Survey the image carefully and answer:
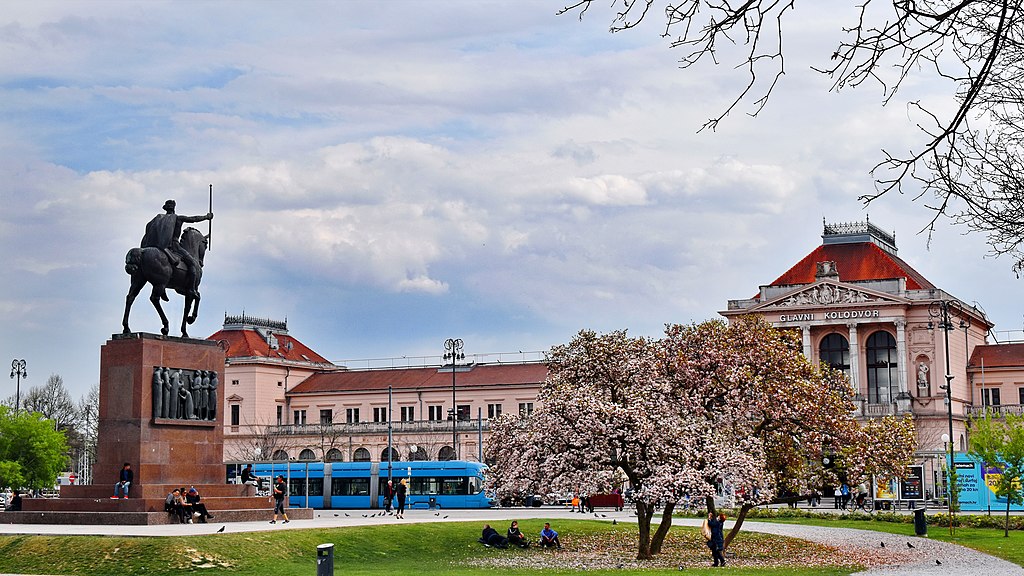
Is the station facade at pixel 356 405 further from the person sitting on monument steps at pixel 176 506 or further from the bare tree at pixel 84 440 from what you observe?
the person sitting on monument steps at pixel 176 506

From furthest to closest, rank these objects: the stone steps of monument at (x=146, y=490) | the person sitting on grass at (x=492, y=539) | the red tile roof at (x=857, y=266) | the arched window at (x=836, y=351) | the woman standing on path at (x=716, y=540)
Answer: the red tile roof at (x=857, y=266)
the arched window at (x=836, y=351)
the person sitting on grass at (x=492, y=539)
the stone steps of monument at (x=146, y=490)
the woman standing on path at (x=716, y=540)

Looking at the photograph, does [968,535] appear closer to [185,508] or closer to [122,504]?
[185,508]

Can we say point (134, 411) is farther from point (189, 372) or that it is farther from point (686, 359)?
point (686, 359)

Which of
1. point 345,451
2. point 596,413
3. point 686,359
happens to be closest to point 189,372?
point 596,413

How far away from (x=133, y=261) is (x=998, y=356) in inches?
3207

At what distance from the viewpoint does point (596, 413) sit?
3528 cm

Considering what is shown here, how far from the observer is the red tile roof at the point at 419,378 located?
109812 millimetres

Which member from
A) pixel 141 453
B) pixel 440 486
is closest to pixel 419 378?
pixel 440 486

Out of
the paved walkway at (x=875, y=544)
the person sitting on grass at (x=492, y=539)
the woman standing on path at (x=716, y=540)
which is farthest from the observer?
the person sitting on grass at (x=492, y=539)

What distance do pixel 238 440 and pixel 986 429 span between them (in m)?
76.0

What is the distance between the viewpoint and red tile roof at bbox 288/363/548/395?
10981 centimetres

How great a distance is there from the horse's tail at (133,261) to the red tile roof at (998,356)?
7941cm

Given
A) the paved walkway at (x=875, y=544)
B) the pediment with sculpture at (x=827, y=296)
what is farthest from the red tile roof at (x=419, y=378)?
the paved walkway at (x=875, y=544)

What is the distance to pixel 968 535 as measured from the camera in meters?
46.1
